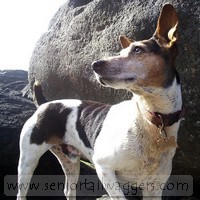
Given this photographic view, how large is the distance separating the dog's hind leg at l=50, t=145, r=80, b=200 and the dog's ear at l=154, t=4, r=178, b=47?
2.24 meters

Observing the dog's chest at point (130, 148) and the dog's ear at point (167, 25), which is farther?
the dog's chest at point (130, 148)

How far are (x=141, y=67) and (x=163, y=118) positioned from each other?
1.85 ft

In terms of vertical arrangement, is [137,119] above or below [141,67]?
below

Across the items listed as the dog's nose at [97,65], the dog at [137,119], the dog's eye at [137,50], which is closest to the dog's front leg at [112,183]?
the dog at [137,119]

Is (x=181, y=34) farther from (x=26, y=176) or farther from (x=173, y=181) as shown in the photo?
(x=26, y=176)

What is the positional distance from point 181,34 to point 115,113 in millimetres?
1317

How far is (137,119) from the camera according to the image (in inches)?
159

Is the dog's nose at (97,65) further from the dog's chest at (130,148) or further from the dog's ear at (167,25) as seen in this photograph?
the dog's chest at (130,148)

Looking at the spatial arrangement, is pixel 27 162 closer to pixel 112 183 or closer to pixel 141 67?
pixel 112 183

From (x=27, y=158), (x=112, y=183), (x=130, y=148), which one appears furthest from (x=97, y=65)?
(x=27, y=158)

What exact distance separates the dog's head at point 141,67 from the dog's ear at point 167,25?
2 cm

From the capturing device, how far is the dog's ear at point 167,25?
3.78m

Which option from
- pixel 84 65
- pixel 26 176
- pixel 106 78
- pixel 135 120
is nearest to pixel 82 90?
pixel 84 65

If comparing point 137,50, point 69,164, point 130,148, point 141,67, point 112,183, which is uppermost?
point 137,50
